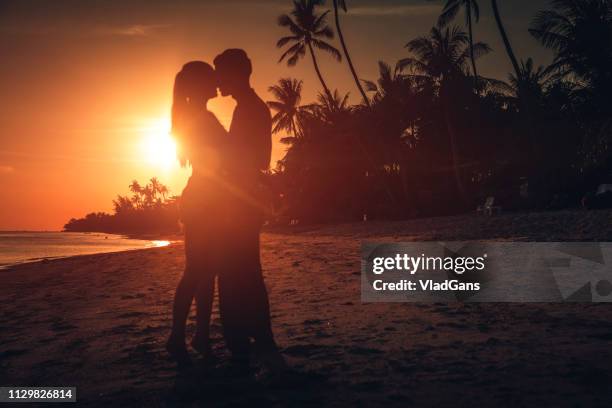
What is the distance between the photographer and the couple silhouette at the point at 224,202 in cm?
308

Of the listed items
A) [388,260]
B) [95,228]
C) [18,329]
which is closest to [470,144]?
[388,260]

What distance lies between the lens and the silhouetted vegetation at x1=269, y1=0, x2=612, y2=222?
2256cm

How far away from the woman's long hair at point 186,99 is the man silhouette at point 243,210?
0.11m

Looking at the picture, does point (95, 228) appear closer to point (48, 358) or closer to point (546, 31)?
point (546, 31)

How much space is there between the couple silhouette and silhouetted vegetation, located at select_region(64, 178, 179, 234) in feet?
310

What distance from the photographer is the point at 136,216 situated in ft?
375

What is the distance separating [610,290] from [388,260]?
4.39 metres

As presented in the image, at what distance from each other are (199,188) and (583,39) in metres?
23.4

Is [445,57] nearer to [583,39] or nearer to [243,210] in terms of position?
[583,39]

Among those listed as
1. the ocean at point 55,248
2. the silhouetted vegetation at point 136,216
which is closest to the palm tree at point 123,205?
the silhouetted vegetation at point 136,216

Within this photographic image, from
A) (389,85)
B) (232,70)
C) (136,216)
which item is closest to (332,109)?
(389,85)

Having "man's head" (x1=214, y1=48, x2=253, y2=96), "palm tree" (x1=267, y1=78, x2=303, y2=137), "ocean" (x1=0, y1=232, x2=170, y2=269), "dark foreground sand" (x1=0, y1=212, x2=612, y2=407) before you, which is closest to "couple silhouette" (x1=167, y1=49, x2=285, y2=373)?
"man's head" (x1=214, y1=48, x2=253, y2=96)

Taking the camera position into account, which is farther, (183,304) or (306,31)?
(306,31)

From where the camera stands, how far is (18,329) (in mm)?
4555
